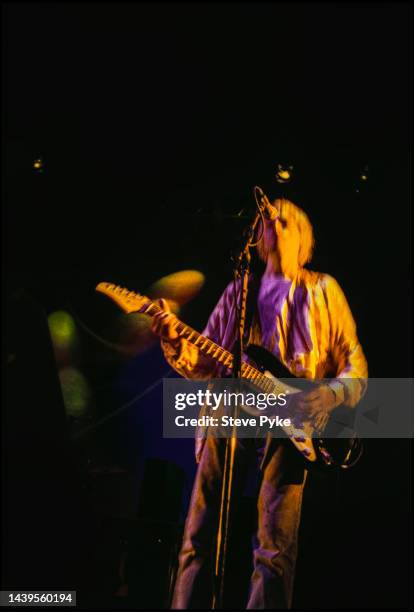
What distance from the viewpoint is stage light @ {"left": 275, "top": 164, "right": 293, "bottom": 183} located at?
388 cm

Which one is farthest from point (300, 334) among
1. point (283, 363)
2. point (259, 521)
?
point (259, 521)

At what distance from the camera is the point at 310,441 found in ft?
10.3

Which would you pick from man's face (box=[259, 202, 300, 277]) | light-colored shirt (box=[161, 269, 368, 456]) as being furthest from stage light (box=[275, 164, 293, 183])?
light-colored shirt (box=[161, 269, 368, 456])

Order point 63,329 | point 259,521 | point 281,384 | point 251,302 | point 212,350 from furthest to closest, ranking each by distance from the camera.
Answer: point 63,329
point 251,302
point 212,350
point 281,384
point 259,521

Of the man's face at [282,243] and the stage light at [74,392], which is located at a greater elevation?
the man's face at [282,243]

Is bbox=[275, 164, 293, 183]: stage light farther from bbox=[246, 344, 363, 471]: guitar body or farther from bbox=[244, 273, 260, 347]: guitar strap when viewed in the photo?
bbox=[246, 344, 363, 471]: guitar body

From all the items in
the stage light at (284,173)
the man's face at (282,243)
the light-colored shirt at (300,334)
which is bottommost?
the light-colored shirt at (300,334)

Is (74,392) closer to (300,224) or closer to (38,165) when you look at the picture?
(38,165)

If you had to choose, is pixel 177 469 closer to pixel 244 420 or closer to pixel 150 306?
pixel 244 420

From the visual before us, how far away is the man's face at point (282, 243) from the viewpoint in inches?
144

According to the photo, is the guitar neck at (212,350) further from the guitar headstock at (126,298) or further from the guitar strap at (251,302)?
the guitar strap at (251,302)

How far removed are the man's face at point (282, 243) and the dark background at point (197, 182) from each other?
162 mm

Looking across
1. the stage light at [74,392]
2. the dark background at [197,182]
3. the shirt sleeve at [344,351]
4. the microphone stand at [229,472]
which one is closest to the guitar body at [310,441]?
the shirt sleeve at [344,351]

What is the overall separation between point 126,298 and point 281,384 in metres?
1.11
